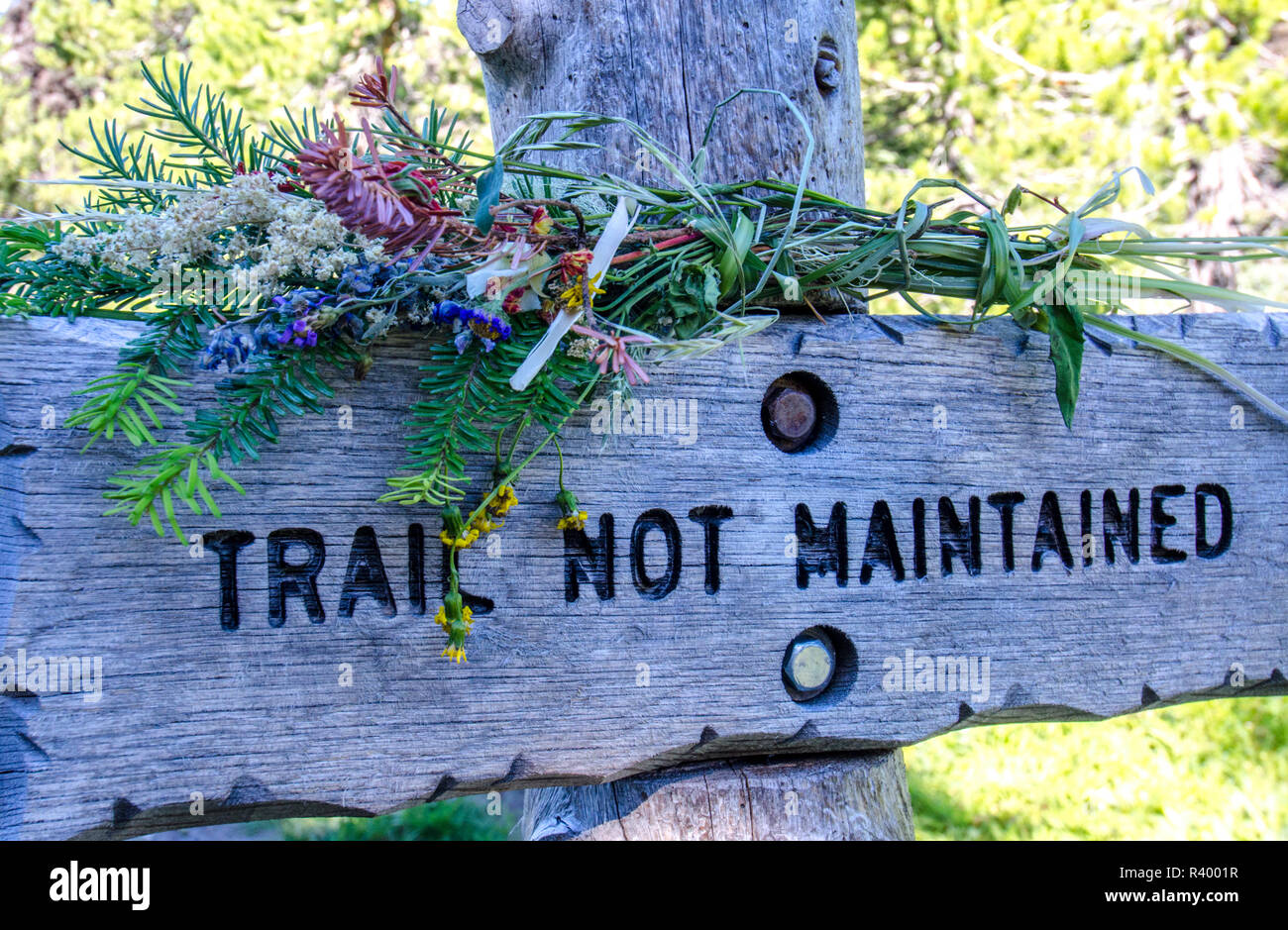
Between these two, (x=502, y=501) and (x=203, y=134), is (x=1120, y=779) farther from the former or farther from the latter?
(x=203, y=134)

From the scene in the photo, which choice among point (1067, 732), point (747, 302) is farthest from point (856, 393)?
point (1067, 732)

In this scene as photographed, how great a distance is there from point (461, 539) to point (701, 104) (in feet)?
2.30

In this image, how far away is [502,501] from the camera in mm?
1109

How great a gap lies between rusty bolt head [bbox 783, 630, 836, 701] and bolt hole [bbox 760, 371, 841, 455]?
254 millimetres

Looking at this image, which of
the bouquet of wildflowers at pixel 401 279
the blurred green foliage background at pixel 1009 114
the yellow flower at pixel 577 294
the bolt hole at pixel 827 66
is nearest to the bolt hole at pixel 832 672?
the bouquet of wildflowers at pixel 401 279

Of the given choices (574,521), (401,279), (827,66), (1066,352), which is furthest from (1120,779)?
(401,279)

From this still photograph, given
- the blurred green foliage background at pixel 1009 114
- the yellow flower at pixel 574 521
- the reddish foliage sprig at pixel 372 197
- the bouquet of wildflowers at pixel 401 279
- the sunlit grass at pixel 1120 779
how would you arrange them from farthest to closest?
the blurred green foliage background at pixel 1009 114 → the sunlit grass at pixel 1120 779 → the yellow flower at pixel 574 521 → the bouquet of wildflowers at pixel 401 279 → the reddish foliage sprig at pixel 372 197

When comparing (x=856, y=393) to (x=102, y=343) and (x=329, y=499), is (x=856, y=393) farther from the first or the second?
(x=102, y=343)

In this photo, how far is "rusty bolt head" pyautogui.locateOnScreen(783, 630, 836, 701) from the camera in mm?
1253

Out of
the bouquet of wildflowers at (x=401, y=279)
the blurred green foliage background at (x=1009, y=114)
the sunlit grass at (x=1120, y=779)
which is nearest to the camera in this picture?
the bouquet of wildflowers at (x=401, y=279)

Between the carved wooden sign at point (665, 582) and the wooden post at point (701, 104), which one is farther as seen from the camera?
the wooden post at point (701, 104)

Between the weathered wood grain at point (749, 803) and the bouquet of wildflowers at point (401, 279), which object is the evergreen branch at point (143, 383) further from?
the weathered wood grain at point (749, 803)

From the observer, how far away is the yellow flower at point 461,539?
1.08 m

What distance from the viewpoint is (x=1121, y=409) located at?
1.43 metres
